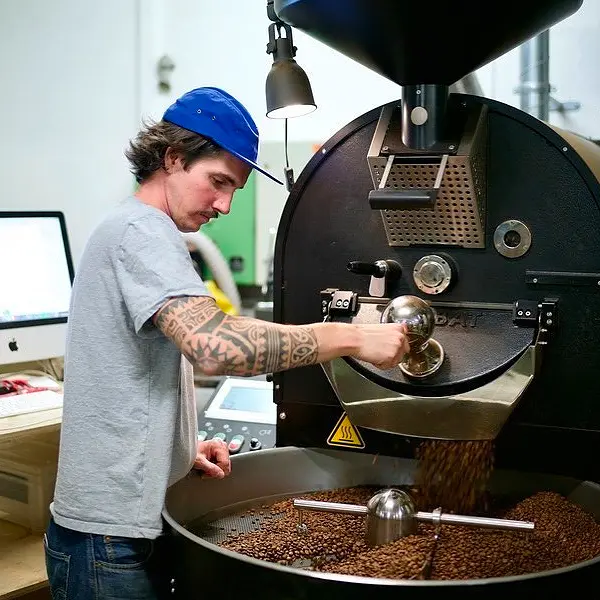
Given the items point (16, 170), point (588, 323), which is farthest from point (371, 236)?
point (16, 170)

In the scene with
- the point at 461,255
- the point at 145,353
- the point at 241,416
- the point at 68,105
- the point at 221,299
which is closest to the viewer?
the point at 145,353

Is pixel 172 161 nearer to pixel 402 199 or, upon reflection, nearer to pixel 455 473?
pixel 402 199

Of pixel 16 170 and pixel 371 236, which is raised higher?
pixel 16 170

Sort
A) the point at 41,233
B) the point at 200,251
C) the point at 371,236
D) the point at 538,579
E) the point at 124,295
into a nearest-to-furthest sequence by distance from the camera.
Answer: the point at 538,579
the point at 124,295
the point at 371,236
the point at 41,233
the point at 200,251

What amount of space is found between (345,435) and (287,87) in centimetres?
69

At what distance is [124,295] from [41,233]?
133 cm

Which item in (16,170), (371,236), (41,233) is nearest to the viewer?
(371,236)

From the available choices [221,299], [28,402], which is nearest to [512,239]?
[28,402]

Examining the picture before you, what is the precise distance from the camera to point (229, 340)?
1.29m

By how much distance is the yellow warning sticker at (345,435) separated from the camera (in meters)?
1.63

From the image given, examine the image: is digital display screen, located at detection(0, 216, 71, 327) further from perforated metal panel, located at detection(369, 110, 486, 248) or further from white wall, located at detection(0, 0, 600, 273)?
perforated metal panel, located at detection(369, 110, 486, 248)

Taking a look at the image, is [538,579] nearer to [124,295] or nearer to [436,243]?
[436,243]

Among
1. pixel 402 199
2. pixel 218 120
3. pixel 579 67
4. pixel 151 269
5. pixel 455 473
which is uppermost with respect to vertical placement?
pixel 579 67

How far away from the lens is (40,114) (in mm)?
3207
